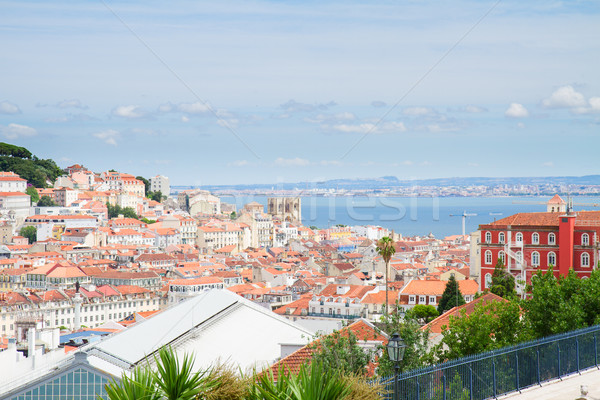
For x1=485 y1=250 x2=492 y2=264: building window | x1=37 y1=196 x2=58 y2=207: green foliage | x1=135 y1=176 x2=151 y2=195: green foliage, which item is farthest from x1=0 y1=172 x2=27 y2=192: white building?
x1=485 y1=250 x2=492 y2=264: building window

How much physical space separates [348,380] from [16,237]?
259 ft

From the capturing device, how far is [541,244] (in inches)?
1104

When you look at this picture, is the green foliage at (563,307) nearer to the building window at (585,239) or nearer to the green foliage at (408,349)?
the green foliage at (408,349)

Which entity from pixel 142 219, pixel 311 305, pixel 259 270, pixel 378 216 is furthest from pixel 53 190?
pixel 378 216

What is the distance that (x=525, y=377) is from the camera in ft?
30.8

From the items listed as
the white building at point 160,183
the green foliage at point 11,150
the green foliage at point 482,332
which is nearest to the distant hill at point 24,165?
the green foliage at point 11,150

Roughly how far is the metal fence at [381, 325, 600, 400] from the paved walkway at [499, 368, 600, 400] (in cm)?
9

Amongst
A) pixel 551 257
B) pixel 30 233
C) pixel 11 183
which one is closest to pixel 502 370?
pixel 551 257

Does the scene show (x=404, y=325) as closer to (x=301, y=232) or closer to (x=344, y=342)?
(x=344, y=342)

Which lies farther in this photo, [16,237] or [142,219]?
[142,219]

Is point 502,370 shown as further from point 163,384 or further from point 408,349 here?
point 163,384

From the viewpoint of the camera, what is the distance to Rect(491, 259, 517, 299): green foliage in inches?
1043

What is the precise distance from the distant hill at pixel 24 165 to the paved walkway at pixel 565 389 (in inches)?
3587

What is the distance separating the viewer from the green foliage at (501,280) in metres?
26.5
